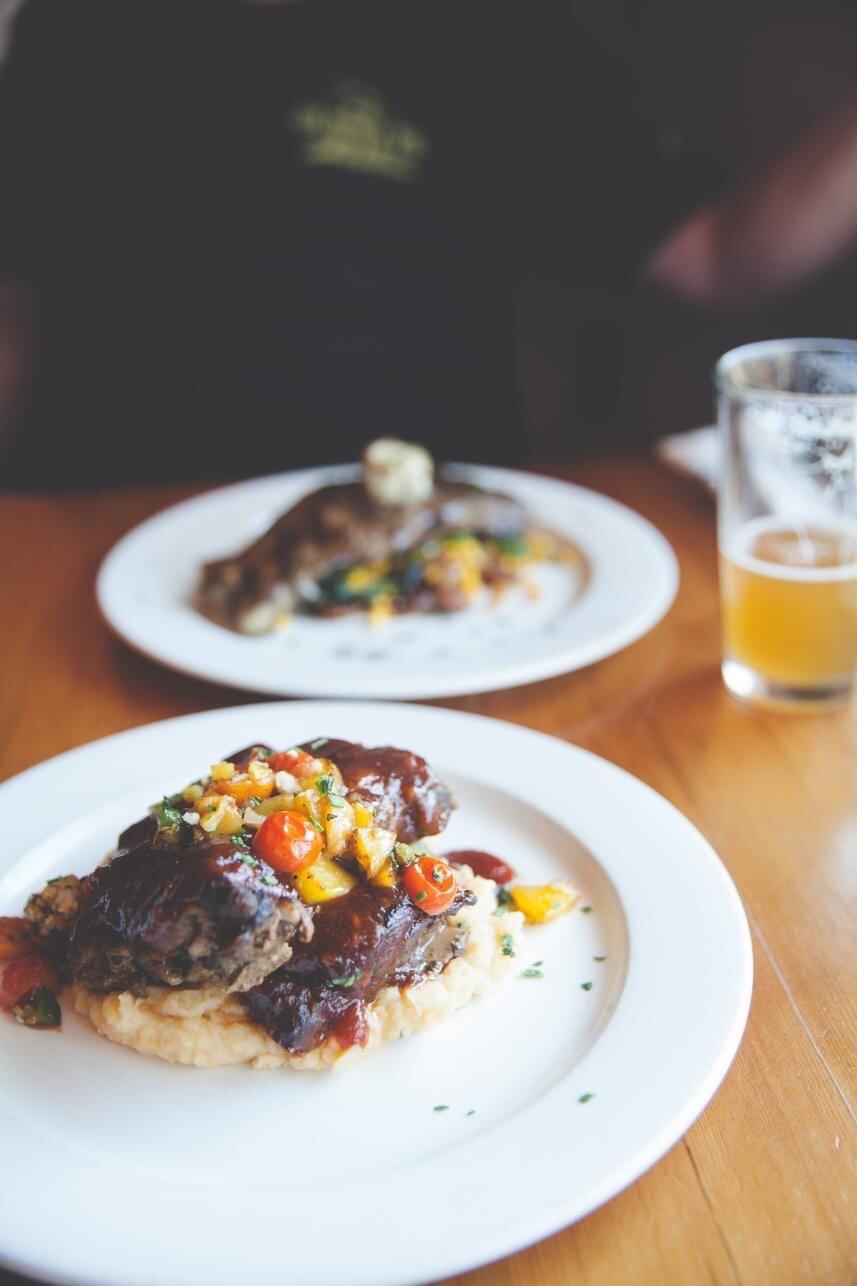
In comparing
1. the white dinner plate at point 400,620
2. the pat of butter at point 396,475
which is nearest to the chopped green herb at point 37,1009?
the white dinner plate at point 400,620

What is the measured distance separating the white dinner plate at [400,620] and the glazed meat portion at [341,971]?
87 cm

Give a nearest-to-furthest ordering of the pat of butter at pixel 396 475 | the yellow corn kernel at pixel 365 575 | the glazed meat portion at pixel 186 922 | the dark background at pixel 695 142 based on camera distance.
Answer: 1. the glazed meat portion at pixel 186 922
2. the yellow corn kernel at pixel 365 575
3. the pat of butter at pixel 396 475
4. the dark background at pixel 695 142

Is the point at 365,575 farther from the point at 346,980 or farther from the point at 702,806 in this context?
the point at 346,980

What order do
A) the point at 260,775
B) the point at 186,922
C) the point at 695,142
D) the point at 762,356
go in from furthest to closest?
the point at 695,142
the point at 762,356
the point at 260,775
the point at 186,922

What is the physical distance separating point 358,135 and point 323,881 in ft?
12.3

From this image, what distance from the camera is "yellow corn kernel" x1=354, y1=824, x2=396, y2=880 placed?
5.08 ft

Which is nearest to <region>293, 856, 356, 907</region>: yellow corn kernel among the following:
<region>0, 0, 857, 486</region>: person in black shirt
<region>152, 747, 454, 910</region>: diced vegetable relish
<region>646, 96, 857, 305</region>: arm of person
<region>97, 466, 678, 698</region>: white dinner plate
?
<region>152, 747, 454, 910</region>: diced vegetable relish

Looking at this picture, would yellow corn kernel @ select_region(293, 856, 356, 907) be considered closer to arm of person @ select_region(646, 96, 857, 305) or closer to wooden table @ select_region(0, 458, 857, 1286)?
wooden table @ select_region(0, 458, 857, 1286)

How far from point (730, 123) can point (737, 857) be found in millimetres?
4725

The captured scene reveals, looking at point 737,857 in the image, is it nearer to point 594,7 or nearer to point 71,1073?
point 71,1073

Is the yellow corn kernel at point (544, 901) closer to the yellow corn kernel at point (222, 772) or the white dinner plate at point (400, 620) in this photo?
the yellow corn kernel at point (222, 772)

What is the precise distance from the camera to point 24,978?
157 centimetres

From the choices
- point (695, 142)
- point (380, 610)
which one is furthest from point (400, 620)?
point (695, 142)

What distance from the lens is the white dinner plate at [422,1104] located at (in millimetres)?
1182
